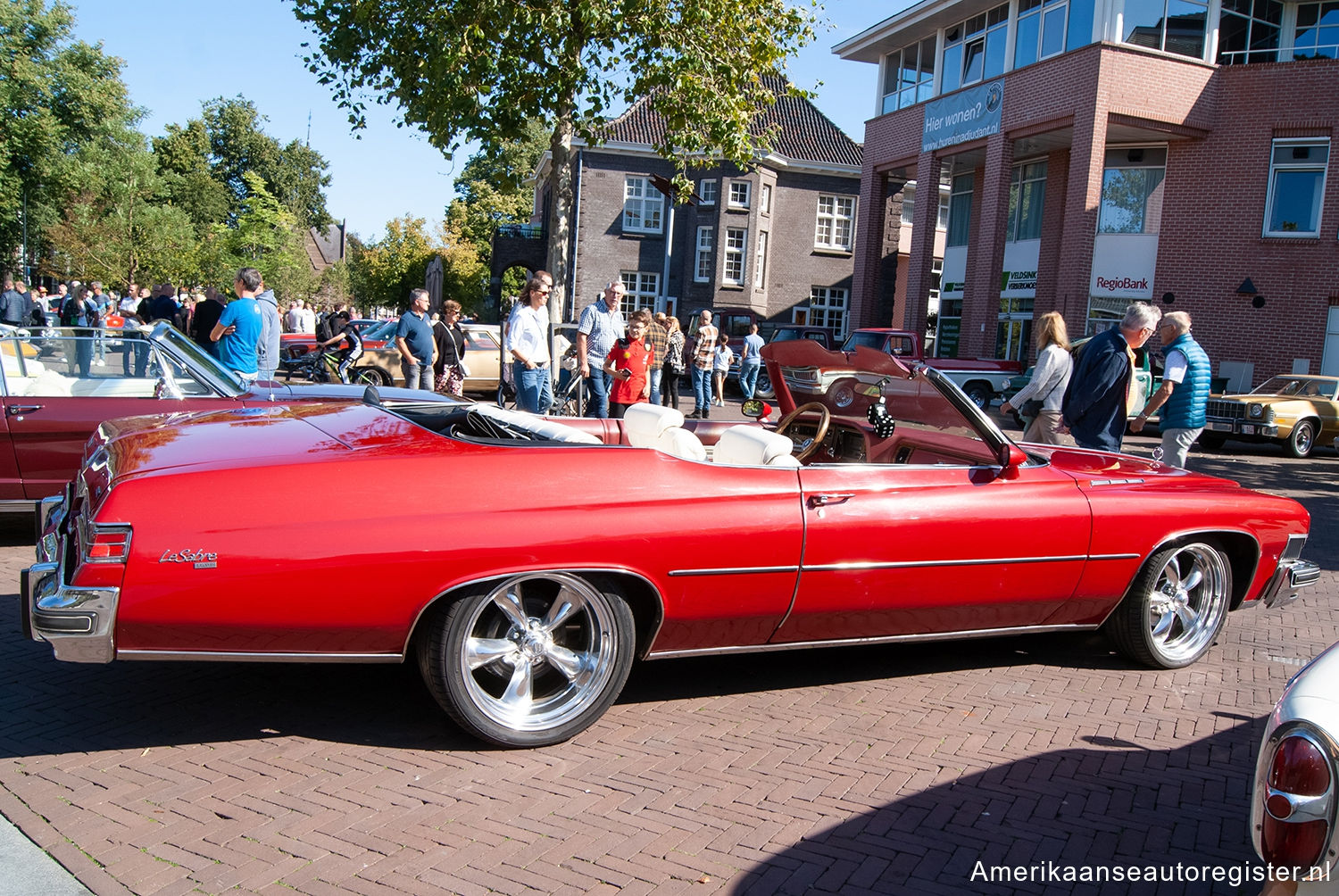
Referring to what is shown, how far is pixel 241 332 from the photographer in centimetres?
878

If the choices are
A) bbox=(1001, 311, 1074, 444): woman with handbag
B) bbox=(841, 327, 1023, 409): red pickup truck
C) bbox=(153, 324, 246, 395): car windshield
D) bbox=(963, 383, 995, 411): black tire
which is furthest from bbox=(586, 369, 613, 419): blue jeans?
bbox=(963, 383, 995, 411): black tire

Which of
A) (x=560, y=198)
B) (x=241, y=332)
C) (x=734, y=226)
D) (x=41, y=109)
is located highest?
(x=41, y=109)

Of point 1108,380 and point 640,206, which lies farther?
point 640,206

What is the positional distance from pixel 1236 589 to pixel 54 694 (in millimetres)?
5068

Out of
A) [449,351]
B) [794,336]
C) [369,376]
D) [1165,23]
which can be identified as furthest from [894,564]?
[1165,23]

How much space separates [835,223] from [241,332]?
35411 millimetres

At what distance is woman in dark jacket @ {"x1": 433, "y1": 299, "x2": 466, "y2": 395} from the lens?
12047 millimetres

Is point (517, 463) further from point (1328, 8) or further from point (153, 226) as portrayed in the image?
point (153, 226)

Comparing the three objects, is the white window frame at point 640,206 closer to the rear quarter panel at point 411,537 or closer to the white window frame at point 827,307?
the white window frame at point 827,307

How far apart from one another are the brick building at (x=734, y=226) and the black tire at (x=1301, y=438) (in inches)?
981

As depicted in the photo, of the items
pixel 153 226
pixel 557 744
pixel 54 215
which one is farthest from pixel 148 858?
pixel 54 215

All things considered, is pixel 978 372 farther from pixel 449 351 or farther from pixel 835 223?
pixel 835 223

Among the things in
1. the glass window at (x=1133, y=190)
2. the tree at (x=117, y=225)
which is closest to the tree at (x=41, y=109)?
the tree at (x=117, y=225)

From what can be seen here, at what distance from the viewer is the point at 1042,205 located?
86.4 ft
